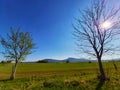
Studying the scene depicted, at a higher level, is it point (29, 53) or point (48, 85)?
point (29, 53)

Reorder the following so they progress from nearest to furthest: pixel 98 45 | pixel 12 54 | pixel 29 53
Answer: pixel 98 45, pixel 12 54, pixel 29 53

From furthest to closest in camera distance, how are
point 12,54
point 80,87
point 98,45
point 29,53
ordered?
1. point 29,53
2. point 12,54
3. point 98,45
4. point 80,87

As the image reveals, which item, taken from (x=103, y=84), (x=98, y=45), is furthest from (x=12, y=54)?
(x=103, y=84)

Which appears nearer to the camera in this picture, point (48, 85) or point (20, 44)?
point (48, 85)

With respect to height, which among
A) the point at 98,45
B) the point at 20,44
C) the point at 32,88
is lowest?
the point at 32,88

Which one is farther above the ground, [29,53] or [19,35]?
[19,35]

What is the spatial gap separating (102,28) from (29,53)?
19.7m

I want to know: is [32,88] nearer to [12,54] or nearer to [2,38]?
[12,54]

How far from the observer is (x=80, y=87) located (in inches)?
725

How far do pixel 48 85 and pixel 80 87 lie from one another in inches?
163

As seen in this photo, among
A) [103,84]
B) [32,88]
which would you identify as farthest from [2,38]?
[103,84]

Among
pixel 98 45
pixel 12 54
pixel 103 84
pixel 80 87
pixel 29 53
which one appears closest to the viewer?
pixel 80 87

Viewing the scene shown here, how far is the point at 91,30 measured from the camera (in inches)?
965

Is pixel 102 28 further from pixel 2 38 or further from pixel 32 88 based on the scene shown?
pixel 2 38
